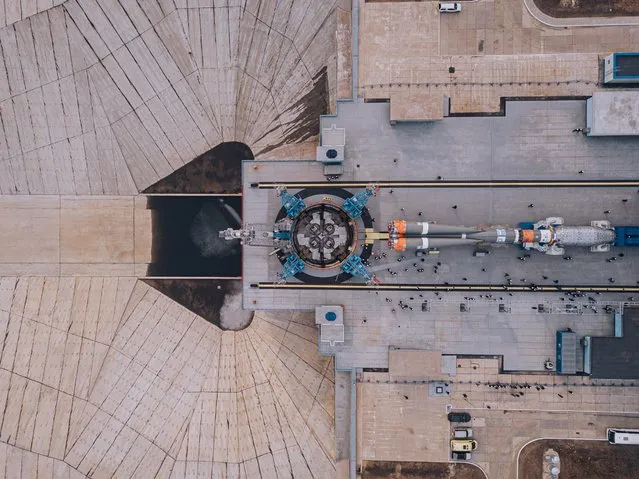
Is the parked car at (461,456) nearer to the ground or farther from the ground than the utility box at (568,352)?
nearer to the ground

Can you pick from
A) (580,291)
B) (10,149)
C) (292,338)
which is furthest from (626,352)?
(10,149)

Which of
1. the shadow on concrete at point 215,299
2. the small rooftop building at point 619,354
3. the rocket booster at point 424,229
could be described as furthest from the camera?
the shadow on concrete at point 215,299

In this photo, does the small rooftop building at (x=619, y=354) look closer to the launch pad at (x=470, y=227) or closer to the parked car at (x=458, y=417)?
the launch pad at (x=470, y=227)

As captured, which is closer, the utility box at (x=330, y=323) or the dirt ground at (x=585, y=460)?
the utility box at (x=330, y=323)

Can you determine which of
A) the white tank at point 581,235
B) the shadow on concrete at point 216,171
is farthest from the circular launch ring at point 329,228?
the white tank at point 581,235

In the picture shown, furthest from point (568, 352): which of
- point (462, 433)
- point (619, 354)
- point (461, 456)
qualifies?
point (461, 456)

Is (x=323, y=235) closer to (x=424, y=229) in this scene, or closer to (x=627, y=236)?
(x=424, y=229)
